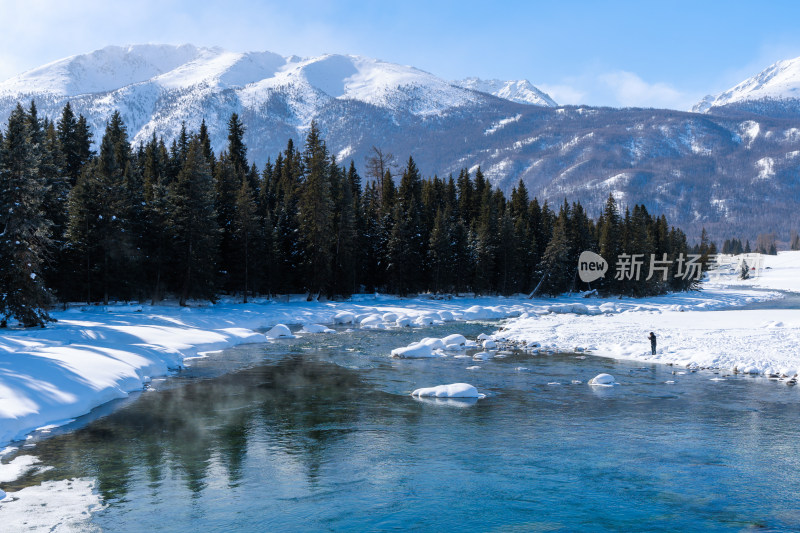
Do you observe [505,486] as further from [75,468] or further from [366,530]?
[75,468]

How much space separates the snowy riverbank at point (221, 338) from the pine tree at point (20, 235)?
227 cm

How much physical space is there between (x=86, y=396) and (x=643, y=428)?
1910cm

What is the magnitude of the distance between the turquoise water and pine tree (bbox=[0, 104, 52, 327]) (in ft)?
45.5

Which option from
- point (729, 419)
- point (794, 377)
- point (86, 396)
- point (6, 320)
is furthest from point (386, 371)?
point (6, 320)

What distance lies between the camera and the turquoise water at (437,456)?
12.0 meters

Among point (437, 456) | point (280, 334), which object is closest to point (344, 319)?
point (280, 334)

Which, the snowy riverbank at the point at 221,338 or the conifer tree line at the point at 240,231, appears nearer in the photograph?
the snowy riverbank at the point at 221,338

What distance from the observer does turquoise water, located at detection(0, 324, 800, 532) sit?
1198 centimetres

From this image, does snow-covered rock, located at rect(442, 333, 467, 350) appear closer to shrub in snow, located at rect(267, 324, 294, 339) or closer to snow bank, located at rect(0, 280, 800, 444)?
snow bank, located at rect(0, 280, 800, 444)

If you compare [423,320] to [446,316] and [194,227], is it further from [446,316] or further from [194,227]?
[194,227]

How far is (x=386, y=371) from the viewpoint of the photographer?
28.2 metres

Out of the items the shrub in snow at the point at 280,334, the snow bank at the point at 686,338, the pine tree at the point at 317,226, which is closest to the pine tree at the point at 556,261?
the snow bank at the point at 686,338

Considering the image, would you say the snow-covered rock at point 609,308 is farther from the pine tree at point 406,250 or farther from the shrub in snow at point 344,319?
the shrub in snow at point 344,319

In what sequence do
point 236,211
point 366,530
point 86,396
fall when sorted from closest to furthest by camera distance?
point 366,530 → point 86,396 → point 236,211
